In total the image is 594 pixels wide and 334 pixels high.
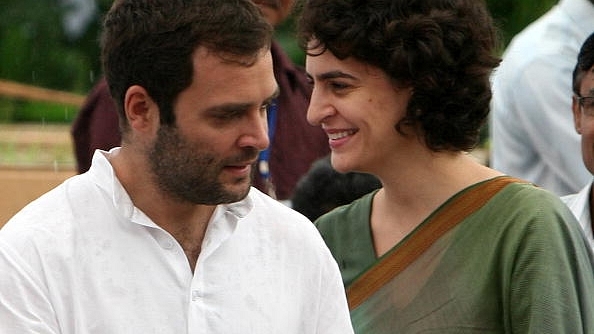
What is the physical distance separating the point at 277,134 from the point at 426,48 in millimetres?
1495

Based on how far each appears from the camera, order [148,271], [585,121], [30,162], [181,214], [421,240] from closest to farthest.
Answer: [148,271], [181,214], [421,240], [585,121], [30,162]

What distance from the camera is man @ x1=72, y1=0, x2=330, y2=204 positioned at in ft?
17.2

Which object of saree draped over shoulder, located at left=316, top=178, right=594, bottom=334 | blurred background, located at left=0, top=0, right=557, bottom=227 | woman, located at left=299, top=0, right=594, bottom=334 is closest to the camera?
saree draped over shoulder, located at left=316, top=178, right=594, bottom=334

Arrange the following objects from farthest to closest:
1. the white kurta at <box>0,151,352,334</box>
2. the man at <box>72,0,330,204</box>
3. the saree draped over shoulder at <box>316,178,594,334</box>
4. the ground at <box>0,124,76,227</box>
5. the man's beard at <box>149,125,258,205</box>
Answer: the ground at <box>0,124,76,227</box> → the man at <box>72,0,330,204</box> → the saree draped over shoulder at <box>316,178,594,334</box> → the man's beard at <box>149,125,258,205</box> → the white kurta at <box>0,151,352,334</box>

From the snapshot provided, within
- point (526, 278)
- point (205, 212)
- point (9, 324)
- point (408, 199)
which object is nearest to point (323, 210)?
point (408, 199)

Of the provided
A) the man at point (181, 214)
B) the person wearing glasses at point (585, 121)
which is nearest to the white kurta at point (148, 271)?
the man at point (181, 214)

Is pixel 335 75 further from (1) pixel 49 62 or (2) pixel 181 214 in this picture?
(1) pixel 49 62

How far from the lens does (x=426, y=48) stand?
395 centimetres

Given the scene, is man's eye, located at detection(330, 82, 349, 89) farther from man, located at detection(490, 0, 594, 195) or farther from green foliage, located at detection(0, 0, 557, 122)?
green foliage, located at detection(0, 0, 557, 122)

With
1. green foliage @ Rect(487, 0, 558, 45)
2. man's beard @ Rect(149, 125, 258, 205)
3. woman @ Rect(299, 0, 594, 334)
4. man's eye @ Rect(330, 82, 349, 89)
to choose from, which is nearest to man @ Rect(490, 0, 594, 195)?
woman @ Rect(299, 0, 594, 334)

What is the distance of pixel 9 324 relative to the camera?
2.93m

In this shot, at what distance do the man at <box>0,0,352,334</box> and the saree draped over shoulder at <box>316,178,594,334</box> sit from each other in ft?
1.86

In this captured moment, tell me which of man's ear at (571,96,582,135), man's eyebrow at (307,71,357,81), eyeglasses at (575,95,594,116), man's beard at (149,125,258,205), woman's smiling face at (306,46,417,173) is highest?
man's beard at (149,125,258,205)

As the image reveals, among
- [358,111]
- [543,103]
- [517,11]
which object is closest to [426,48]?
[358,111]
